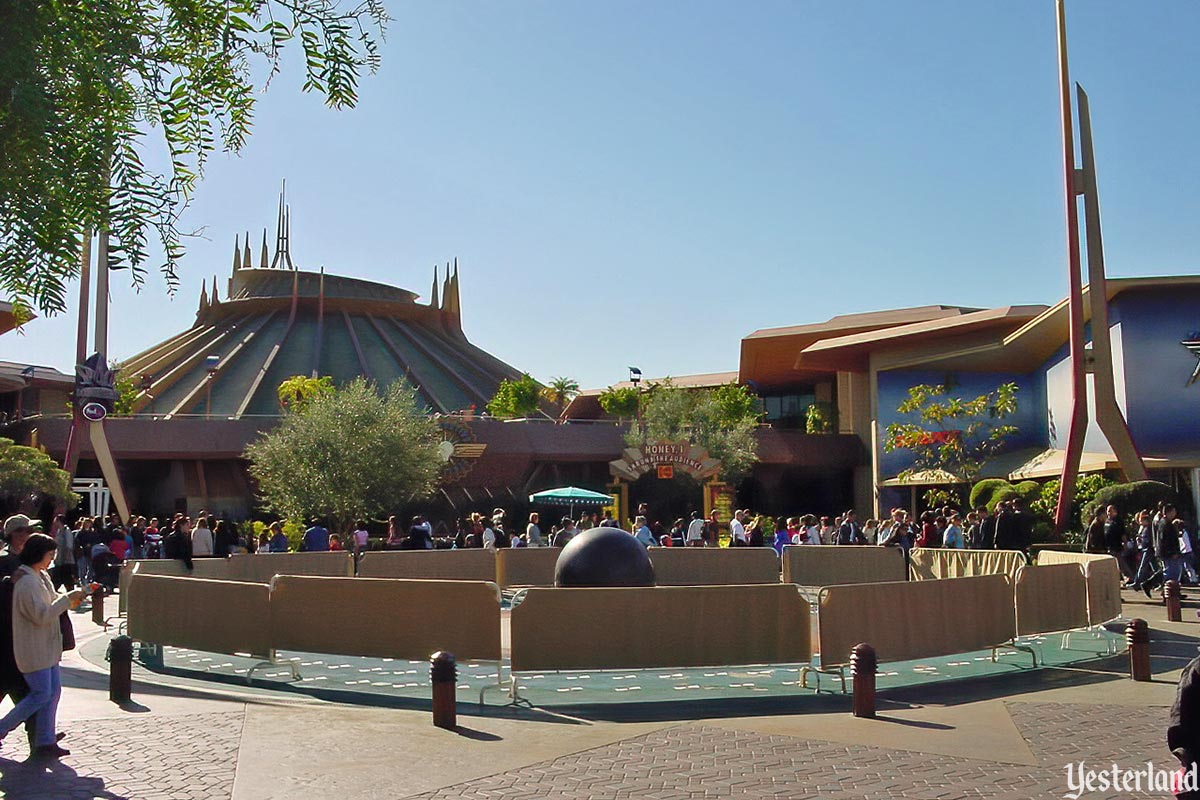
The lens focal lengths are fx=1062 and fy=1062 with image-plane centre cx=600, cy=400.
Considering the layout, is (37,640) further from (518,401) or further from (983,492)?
(518,401)

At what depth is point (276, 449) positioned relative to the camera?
3541cm

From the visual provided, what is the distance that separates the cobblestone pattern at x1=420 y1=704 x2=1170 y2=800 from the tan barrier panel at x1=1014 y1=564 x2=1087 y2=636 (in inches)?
143

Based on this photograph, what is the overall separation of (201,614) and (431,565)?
7.16m

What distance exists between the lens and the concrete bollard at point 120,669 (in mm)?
9883

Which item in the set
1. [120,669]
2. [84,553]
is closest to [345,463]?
[84,553]

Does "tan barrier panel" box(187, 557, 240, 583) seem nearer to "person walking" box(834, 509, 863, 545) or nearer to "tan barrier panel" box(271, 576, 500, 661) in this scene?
"tan barrier panel" box(271, 576, 500, 661)

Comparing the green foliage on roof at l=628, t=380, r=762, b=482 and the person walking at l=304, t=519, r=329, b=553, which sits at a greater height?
the green foliage on roof at l=628, t=380, r=762, b=482

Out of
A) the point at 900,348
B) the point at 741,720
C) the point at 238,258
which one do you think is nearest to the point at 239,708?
the point at 741,720

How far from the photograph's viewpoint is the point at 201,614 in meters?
12.0

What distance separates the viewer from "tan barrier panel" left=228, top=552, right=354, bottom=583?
645 inches

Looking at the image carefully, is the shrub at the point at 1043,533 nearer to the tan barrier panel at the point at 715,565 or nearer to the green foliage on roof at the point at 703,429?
the tan barrier panel at the point at 715,565

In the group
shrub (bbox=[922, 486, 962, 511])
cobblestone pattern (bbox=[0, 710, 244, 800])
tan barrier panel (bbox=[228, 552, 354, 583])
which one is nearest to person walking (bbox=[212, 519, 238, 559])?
tan barrier panel (bbox=[228, 552, 354, 583])

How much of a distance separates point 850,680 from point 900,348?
1364 inches

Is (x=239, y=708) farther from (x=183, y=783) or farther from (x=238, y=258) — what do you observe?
(x=238, y=258)
